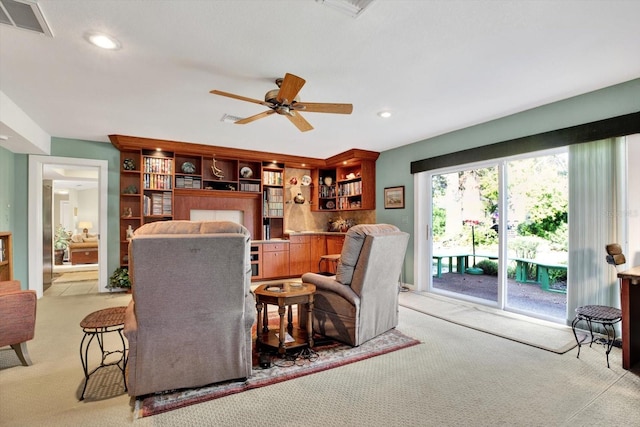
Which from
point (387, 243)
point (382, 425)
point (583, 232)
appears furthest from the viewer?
point (583, 232)

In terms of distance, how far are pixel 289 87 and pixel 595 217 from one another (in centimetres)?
332

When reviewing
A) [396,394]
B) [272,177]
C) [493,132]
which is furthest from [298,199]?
[396,394]

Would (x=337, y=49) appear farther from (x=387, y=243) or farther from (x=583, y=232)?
(x=583, y=232)

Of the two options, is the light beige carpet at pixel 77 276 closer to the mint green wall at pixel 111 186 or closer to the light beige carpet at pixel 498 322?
the mint green wall at pixel 111 186

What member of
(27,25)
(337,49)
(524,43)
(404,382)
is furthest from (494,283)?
(27,25)

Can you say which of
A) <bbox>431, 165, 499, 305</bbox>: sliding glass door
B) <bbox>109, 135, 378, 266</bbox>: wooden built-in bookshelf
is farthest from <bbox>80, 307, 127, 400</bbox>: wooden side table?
<bbox>431, 165, 499, 305</bbox>: sliding glass door

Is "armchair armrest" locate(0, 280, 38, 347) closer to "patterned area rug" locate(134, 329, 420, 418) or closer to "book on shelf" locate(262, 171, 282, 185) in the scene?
"patterned area rug" locate(134, 329, 420, 418)

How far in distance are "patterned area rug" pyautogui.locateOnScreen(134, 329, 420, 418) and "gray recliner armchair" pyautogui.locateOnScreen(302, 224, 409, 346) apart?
0.42ft

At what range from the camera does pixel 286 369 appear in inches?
97.7

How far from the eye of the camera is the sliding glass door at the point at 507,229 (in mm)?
3812

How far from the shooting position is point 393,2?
189 cm

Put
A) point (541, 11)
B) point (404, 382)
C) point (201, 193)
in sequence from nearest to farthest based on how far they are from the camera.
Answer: point (541, 11), point (404, 382), point (201, 193)

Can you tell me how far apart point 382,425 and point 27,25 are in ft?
11.0

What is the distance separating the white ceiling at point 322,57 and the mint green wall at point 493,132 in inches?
5.8
